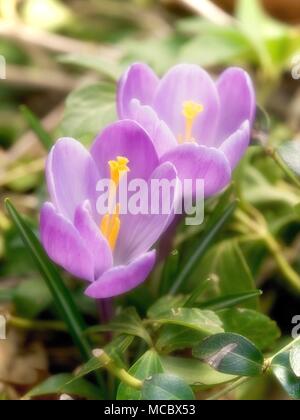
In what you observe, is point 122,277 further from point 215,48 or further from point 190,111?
point 215,48

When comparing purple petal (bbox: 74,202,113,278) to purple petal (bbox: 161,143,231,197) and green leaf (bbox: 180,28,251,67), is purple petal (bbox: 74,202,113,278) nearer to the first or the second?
purple petal (bbox: 161,143,231,197)

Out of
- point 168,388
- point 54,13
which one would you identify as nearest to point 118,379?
point 168,388

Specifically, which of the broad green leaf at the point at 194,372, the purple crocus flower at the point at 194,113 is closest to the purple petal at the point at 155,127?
the purple crocus flower at the point at 194,113

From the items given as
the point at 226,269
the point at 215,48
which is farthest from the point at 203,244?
the point at 215,48

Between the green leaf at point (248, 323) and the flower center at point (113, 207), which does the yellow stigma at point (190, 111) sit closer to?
the flower center at point (113, 207)
